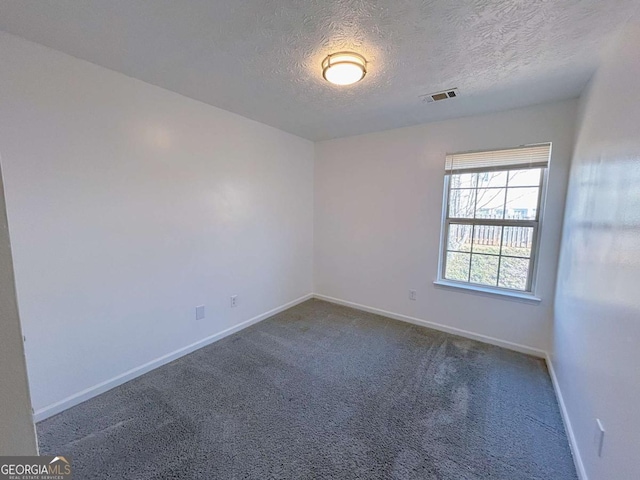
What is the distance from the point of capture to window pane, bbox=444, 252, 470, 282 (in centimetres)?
309

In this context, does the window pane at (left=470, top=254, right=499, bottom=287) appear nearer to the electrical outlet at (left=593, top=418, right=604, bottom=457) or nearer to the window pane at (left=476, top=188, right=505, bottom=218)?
→ the window pane at (left=476, top=188, right=505, bottom=218)

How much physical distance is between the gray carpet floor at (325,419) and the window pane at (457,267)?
783 mm

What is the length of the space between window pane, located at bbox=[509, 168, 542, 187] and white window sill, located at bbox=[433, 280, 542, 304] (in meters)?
1.09

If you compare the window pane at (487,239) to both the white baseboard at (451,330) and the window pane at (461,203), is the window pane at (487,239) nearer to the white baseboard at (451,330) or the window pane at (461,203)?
the window pane at (461,203)

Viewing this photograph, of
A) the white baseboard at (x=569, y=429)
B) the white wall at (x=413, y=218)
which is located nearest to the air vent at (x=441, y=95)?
the white wall at (x=413, y=218)

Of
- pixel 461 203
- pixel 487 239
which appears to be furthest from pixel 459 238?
pixel 461 203

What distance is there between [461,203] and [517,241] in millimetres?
662

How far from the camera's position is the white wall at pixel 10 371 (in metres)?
0.51

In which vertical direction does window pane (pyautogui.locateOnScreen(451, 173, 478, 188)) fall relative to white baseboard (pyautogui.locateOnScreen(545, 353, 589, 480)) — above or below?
above

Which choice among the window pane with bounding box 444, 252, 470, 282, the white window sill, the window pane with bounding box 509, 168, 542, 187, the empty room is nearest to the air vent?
the empty room

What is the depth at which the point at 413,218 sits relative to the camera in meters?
3.30

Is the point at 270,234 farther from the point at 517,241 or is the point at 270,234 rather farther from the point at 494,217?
the point at 517,241

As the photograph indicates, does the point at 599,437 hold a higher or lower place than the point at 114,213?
lower

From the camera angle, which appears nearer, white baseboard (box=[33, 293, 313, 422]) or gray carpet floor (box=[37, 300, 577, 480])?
gray carpet floor (box=[37, 300, 577, 480])
